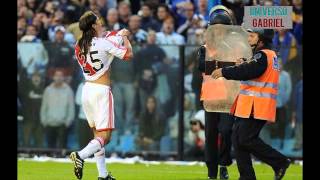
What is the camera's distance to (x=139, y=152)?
2147 centimetres

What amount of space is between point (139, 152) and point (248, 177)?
27.4 feet

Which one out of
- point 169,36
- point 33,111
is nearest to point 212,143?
point 169,36

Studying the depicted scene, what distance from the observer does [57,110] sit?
72.7ft

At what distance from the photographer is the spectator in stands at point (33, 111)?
73.7 feet

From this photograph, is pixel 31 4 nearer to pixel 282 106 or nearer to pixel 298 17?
pixel 298 17

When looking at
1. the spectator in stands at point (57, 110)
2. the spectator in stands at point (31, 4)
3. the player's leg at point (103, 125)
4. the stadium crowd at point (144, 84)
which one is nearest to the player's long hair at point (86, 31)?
the player's leg at point (103, 125)

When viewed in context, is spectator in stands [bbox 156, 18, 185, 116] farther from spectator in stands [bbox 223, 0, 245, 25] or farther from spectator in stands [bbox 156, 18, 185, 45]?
spectator in stands [bbox 223, 0, 245, 25]

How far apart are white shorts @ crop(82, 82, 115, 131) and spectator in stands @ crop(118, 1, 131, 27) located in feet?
29.3

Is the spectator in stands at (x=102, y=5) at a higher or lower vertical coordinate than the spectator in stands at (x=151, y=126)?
higher

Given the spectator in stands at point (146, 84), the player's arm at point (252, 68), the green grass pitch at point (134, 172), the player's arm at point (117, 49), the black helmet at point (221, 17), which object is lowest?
the green grass pitch at point (134, 172)

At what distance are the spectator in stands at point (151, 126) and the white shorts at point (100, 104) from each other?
7552 mm

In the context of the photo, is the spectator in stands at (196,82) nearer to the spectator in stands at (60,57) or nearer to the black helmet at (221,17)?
the black helmet at (221,17)
